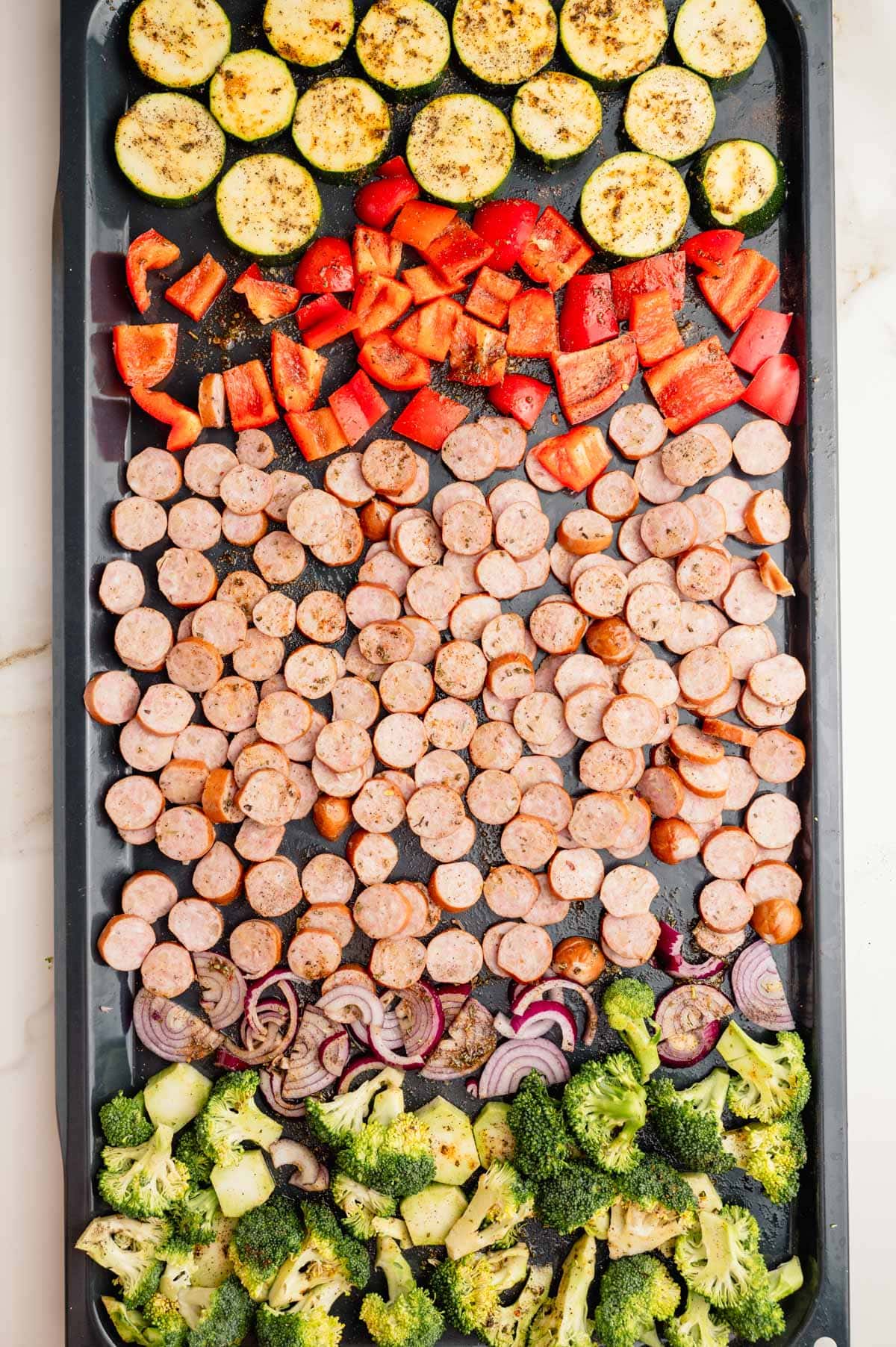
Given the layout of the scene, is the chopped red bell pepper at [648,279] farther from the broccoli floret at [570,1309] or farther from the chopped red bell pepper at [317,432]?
the broccoli floret at [570,1309]

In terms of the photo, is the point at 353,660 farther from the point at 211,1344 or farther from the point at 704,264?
the point at 211,1344

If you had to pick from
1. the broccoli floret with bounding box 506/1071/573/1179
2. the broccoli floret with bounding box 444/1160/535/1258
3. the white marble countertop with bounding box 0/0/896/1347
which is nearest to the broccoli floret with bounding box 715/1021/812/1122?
the white marble countertop with bounding box 0/0/896/1347

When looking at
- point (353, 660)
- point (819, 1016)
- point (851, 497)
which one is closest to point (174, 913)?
point (353, 660)

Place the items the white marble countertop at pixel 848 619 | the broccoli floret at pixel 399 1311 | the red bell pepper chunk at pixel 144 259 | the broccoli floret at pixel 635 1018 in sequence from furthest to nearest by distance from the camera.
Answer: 1. the white marble countertop at pixel 848 619
2. the red bell pepper chunk at pixel 144 259
3. the broccoli floret at pixel 635 1018
4. the broccoli floret at pixel 399 1311

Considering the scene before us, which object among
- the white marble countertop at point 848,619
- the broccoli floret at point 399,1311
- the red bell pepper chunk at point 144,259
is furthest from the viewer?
the white marble countertop at point 848,619

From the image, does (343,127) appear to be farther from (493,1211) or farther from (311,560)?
(493,1211)

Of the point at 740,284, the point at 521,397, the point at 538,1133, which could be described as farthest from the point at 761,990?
the point at 740,284

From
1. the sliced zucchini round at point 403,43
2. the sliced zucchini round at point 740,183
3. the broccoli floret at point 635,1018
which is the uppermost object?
the sliced zucchini round at point 403,43

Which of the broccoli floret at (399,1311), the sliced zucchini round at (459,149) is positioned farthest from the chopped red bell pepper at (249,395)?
the broccoli floret at (399,1311)
